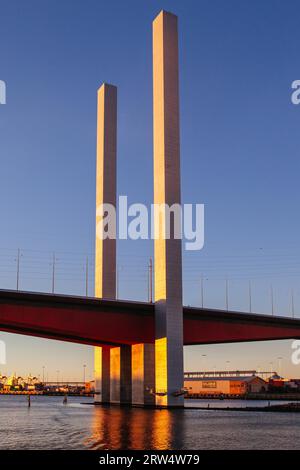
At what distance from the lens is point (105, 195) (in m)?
83.4

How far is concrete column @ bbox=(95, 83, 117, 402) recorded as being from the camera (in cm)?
8200

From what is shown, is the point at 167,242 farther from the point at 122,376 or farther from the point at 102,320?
the point at 122,376

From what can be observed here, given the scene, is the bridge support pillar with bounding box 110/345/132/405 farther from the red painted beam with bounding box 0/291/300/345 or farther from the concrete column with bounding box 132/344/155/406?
the concrete column with bounding box 132/344/155/406

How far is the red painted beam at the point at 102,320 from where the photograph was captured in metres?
65.1

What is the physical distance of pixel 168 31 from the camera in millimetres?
71938

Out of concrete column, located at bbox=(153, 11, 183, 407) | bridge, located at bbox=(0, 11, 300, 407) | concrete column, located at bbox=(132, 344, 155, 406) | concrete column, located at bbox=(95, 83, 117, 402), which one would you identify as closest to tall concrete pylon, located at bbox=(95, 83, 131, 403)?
concrete column, located at bbox=(95, 83, 117, 402)

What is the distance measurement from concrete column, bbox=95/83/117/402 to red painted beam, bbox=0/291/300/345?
623 centimetres

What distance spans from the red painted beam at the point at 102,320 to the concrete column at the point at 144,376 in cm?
142

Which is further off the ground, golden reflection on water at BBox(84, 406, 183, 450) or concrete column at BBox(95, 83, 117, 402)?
concrete column at BBox(95, 83, 117, 402)

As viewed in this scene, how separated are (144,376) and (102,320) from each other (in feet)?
25.3
